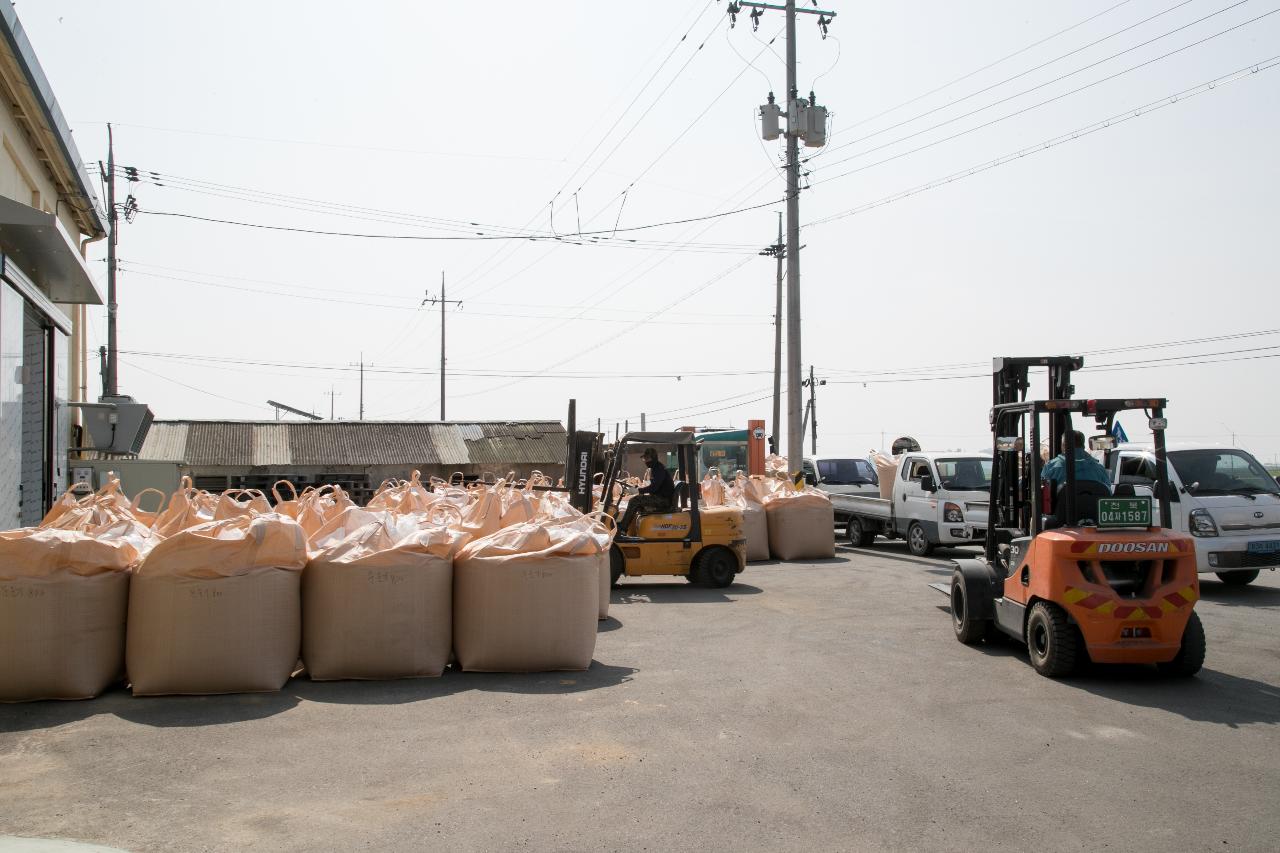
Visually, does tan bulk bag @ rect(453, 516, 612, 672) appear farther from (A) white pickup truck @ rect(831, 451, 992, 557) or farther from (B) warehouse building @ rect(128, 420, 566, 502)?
(B) warehouse building @ rect(128, 420, 566, 502)

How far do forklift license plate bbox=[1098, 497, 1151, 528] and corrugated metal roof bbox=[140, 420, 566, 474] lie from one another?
2886 centimetres

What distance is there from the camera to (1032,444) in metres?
8.61

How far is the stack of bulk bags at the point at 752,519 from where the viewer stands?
17.2 m

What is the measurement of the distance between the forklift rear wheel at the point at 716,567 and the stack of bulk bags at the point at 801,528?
3.56 meters

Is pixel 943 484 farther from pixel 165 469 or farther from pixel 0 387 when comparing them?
pixel 0 387

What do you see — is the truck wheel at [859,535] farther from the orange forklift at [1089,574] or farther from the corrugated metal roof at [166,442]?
the corrugated metal roof at [166,442]

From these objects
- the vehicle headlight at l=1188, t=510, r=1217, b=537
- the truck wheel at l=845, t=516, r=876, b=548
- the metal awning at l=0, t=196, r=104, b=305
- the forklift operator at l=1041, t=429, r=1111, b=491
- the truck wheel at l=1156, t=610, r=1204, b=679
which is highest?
the metal awning at l=0, t=196, r=104, b=305

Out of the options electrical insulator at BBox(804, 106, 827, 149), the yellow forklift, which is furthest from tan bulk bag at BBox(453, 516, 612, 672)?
electrical insulator at BBox(804, 106, 827, 149)

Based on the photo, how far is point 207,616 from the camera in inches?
259

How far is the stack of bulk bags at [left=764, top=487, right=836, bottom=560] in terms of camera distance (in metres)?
17.2

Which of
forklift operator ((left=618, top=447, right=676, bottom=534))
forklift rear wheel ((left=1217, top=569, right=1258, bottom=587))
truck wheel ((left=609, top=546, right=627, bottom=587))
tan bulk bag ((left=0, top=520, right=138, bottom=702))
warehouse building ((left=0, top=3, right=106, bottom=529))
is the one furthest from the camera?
forklift operator ((left=618, top=447, right=676, bottom=534))

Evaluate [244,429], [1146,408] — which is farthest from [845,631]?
[244,429]

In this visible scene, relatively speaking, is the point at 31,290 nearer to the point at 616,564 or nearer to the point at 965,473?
the point at 616,564

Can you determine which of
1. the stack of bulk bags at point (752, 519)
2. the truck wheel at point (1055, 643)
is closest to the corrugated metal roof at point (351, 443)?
the stack of bulk bags at point (752, 519)
